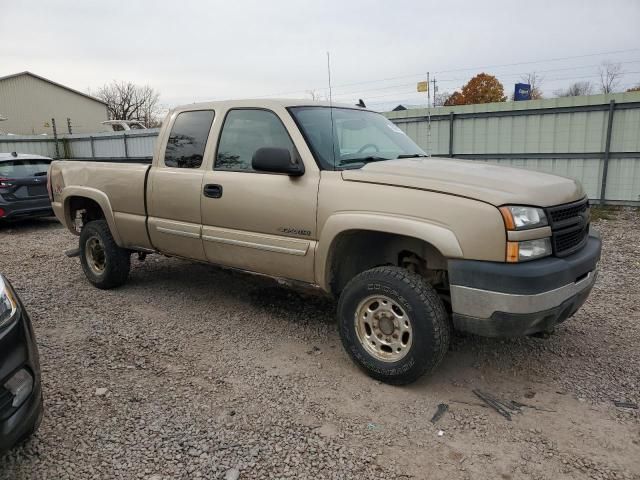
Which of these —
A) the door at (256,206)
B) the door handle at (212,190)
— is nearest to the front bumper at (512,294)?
the door at (256,206)

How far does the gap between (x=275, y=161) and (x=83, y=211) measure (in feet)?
11.6

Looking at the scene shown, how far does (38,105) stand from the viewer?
40.4 m

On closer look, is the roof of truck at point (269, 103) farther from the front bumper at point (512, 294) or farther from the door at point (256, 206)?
the front bumper at point (512, 294)

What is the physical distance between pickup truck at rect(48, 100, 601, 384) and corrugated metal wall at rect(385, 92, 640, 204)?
813cm

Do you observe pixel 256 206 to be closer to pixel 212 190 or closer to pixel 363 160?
pixel 212 190

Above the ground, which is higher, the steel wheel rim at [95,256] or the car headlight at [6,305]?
the car headlight at [6,305]

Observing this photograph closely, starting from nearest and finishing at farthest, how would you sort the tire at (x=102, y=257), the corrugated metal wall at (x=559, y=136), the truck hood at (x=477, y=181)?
the truck hood at (x=477, y=181) < the tire at (x=102, y=257) < the corrugated metal wall at (x=559, y=136)

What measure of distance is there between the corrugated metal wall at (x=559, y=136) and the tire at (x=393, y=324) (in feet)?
30.9

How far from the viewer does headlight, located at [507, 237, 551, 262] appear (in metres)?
2.86

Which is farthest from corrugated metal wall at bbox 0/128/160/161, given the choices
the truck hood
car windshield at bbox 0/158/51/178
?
the truck hood

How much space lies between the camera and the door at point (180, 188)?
4.39 meters

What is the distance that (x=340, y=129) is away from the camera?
4.14 m

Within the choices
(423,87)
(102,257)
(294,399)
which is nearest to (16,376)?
(294,399)

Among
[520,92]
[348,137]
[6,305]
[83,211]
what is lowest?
[83,211]
